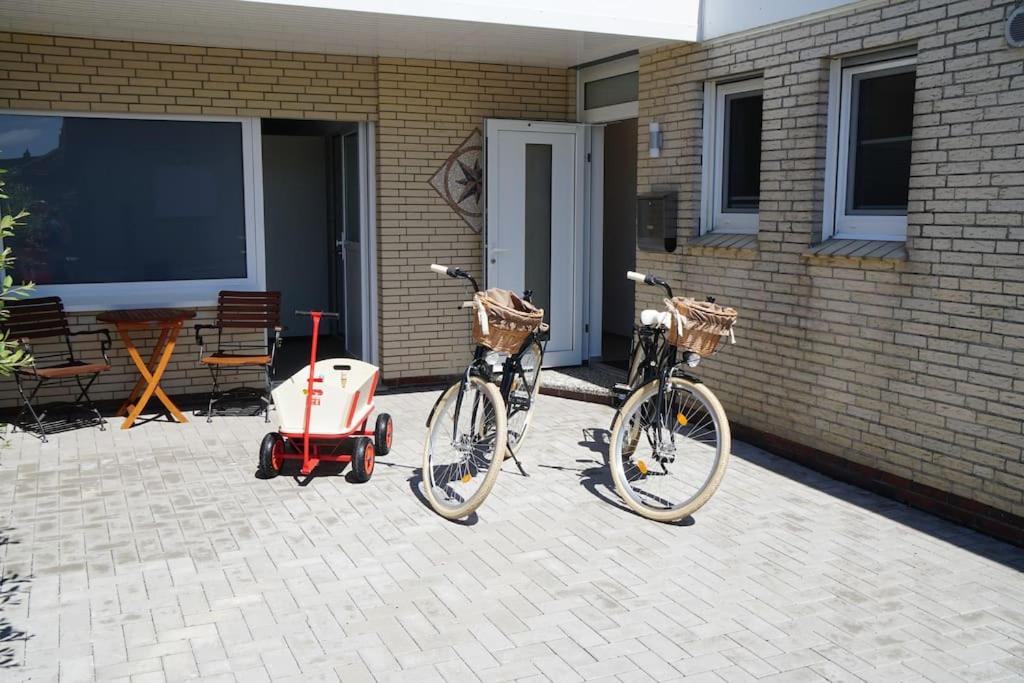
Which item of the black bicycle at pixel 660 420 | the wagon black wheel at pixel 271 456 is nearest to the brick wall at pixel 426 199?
the wagon black wheel at pixel 271 456

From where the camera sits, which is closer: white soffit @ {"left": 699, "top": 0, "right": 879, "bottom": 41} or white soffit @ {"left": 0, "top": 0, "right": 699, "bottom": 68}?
white soffit @ {"left": 699, "top": 0, "right": 879, "bottom": 41}

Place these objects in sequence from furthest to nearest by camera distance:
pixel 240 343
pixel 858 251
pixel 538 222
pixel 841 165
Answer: pixel 538 222 → pixel 240 343 → pixel 841 165 → pixel 858 251

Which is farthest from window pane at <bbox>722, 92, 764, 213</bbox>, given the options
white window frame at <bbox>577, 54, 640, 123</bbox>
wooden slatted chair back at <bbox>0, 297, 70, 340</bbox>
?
wooden slatted chair back at <bbox>0, 297, 70, 340</bbox>

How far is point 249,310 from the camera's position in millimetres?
8086

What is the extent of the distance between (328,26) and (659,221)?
119 inches

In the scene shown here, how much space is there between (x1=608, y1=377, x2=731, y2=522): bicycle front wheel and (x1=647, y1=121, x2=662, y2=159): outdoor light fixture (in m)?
2.63

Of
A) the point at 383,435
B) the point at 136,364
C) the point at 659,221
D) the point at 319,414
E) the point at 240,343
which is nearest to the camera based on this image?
the point at 319,414

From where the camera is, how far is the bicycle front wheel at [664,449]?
201 inches

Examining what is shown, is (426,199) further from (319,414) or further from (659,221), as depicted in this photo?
(319,414)

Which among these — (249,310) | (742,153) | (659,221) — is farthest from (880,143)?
(249,310)

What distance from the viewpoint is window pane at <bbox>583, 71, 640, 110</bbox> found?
28.3ft

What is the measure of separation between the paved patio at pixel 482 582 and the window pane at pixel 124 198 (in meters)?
2.22

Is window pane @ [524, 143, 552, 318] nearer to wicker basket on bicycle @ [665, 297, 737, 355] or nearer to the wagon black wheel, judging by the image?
the wagon black wheel

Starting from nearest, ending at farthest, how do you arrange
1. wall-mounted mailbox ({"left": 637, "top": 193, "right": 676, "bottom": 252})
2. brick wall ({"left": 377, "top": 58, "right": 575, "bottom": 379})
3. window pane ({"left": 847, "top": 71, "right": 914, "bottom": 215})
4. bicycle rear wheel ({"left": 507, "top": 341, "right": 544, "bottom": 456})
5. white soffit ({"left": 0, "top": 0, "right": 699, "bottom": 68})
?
bicycle rear wheel ({"left": 507, "top": 341, "right": 544, "bottom": 456}) → window pane ({"left": 847, "top": 71, "right": 914, "bottom": 215}) → white soffit ({"left": 0, "top": 0, "right": 699, "bottom": 68}) → wall-mounted mailbox ({"left": 637, "top": 193, "right": 676, "bottom": 252}) → brick wall ({"left": 377, "top": 58, "right": 575, "bottom": 379})
